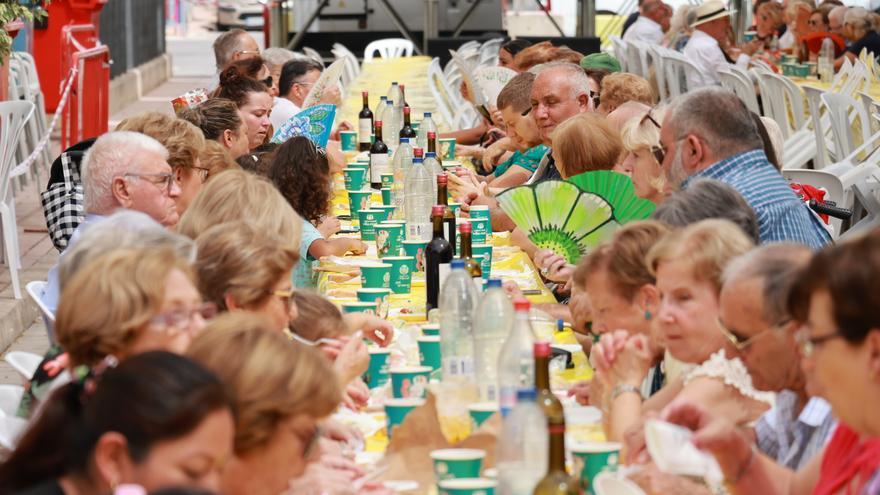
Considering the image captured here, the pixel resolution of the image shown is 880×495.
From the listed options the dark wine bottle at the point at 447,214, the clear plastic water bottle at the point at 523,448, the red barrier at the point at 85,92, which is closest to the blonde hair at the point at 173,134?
the dark wine bottle at the point at 447,214

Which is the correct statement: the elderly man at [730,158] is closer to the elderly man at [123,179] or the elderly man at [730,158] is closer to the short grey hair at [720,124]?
the short grey hair at [720,124]

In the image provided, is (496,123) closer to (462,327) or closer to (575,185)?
(575,185)

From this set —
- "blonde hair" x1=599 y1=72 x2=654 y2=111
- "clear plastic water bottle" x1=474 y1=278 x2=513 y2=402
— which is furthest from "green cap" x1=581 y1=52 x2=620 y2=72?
"clear plastic water bottle" x1=474 y1=278 x2=513 y2=402

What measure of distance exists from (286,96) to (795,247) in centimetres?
620

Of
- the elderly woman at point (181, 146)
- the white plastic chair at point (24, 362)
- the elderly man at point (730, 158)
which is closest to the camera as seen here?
the white plastic chair at point (24, 362)

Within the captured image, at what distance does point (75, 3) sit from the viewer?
12273 millimetres

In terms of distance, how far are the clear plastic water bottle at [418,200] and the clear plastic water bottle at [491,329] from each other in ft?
5.28

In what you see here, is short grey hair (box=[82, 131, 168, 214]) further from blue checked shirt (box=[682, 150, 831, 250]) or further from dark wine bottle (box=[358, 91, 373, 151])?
dark wine bottle (box=[358, 91, 373, 151])

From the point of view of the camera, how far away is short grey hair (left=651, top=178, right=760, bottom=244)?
3.80 metres

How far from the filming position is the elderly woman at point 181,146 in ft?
15.9

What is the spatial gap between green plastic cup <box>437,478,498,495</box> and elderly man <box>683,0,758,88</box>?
945 centimetres

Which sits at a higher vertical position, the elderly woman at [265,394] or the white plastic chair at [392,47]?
the elderly woman at [265,394]

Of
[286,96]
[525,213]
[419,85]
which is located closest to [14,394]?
[525,213]

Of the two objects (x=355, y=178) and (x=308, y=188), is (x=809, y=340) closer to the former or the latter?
(x=308, y=188)
